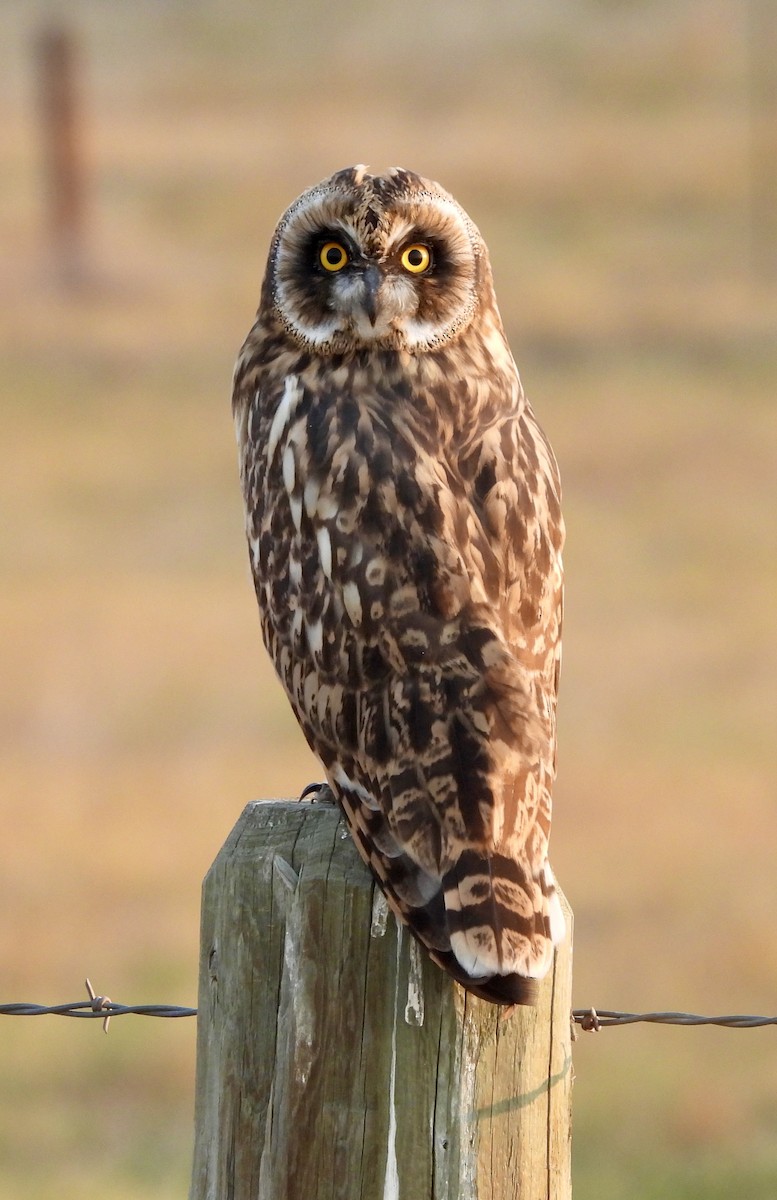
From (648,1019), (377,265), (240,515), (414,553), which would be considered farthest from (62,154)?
(648,1019)

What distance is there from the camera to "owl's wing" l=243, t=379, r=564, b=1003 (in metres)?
3.09

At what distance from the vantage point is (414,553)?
3553 mm

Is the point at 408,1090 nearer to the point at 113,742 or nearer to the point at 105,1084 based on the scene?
the point at 105,1084

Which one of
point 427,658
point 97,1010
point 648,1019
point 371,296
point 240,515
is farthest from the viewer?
point 240,515

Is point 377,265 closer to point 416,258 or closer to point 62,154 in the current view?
point 416,258

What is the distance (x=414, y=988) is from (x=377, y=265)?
1678 millimetres

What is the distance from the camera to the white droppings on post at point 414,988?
300 centimetres

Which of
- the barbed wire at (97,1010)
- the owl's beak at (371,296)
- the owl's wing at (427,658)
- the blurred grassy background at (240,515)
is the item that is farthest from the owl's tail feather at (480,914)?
the blurred grassy background at (240,515)

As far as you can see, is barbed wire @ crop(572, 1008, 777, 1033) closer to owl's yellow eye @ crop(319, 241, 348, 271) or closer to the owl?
the owl

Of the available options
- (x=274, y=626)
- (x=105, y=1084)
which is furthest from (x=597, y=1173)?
(x=274, y=626)

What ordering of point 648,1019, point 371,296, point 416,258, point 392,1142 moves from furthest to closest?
point 416,258 → point 371,296 → point 648,1019 → point 392,1142

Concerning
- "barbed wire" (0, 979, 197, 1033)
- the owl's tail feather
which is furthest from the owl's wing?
"barbed wire" (0, 979, 197, 1033)

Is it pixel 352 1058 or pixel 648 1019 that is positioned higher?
pixel 648 1019

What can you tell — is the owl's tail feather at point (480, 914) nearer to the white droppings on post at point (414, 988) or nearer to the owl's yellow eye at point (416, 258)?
the white droppings on post at point (414, 988)
